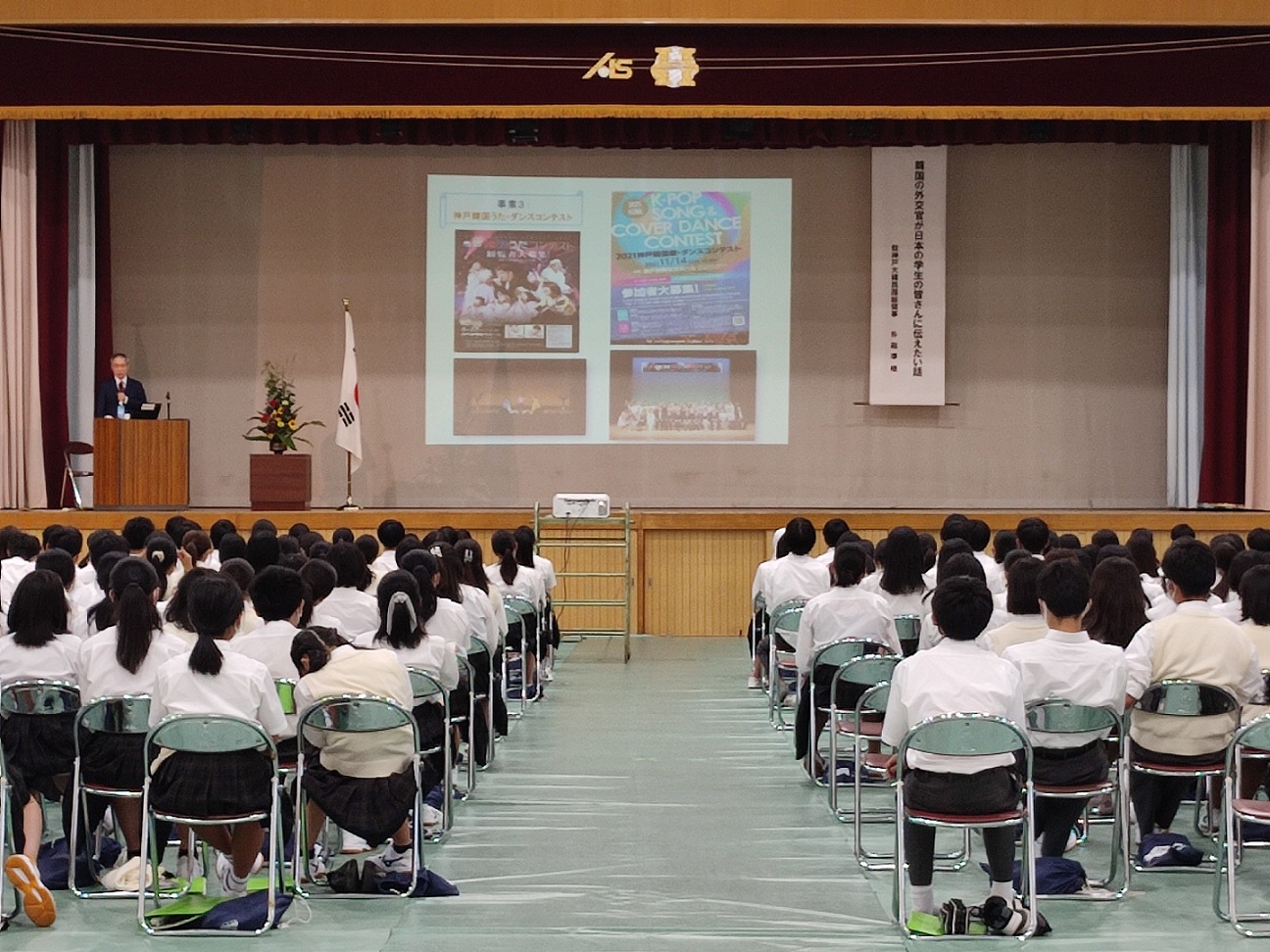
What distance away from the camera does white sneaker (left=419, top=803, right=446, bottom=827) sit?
616cm

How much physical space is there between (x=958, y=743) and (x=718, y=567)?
7.87 meters

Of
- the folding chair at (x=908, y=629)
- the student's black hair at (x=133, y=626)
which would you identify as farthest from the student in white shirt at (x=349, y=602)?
the folding chair at (x=908, y=629)

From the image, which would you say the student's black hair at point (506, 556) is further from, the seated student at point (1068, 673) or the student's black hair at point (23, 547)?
the seated student at point (1068, 673)

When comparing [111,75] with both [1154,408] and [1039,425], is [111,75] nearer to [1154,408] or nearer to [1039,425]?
[1039,425]

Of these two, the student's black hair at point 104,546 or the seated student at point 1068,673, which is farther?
the student's black hair at point 104,546

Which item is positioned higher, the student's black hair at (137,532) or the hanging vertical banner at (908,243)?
the hanging vertical banner at (908,243)

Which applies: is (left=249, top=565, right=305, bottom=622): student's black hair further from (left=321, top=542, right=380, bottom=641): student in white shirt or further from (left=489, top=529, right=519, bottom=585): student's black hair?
(left=489, top=529, right=519, bottom=585): student's black hair

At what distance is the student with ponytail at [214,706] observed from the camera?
4.86 metres

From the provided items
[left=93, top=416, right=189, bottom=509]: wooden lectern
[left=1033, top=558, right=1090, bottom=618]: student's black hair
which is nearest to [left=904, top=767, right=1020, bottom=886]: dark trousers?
[left=1033, top=558, right=1090, bottom=618]: student's black hair

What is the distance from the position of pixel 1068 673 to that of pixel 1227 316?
9.43 m

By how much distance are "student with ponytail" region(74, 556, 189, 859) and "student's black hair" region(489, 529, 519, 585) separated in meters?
3.77

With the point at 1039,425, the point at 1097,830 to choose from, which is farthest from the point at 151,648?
the point at 1039,425

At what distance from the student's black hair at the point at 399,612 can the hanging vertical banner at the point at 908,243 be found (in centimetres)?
890

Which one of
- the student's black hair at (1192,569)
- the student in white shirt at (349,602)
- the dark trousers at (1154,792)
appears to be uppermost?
the student's black hair at (1192,569)
